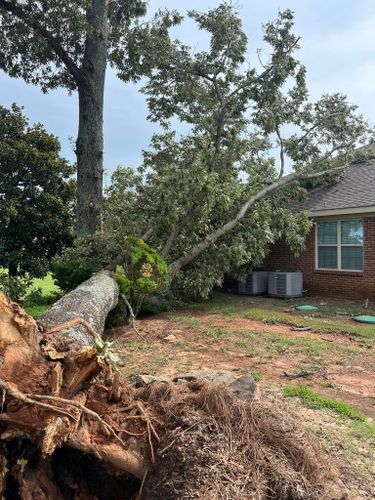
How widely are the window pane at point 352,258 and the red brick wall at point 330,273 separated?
218 mm

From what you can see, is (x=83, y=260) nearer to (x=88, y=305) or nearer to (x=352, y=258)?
(x=88, y=305)

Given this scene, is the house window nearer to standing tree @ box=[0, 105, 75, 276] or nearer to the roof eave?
the roof eave

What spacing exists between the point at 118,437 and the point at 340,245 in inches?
477

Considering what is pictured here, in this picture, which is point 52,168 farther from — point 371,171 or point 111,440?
point 111,440

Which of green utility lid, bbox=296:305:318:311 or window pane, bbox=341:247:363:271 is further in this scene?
window pane, bbox=341:247:363:271

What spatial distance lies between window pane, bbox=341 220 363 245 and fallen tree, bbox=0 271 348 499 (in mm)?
11072

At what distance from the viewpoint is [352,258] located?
12750mm

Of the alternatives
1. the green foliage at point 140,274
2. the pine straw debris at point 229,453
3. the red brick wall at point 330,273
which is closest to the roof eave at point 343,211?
the red brick wall at point 330,273

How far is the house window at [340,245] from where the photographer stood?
41.4 feet

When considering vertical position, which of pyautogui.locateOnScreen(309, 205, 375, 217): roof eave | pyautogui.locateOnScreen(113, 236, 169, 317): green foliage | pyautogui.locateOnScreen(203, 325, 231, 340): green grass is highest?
pyautogui.locateOnScreen(309, 205, 375, 217): roof eave

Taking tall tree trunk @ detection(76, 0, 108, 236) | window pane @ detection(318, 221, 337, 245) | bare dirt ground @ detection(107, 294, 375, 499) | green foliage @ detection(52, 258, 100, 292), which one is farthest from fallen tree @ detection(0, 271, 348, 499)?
window pane @ detection(318, 221, 337, 245)

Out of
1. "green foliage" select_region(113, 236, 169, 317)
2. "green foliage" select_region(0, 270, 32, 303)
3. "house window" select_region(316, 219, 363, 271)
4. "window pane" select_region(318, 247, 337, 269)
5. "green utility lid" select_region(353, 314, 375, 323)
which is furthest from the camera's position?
"window pane" select_region(318, 247, 337, 269)

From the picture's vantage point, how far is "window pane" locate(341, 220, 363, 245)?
12.5 m

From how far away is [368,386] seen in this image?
5145mm
